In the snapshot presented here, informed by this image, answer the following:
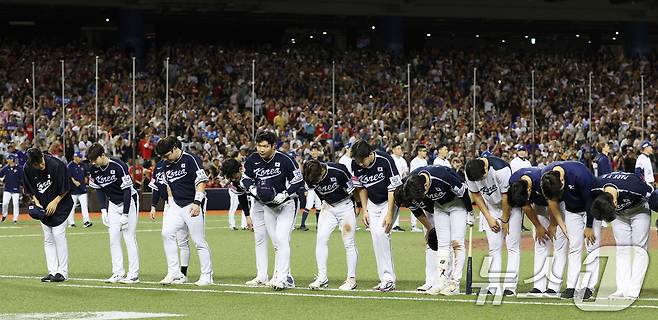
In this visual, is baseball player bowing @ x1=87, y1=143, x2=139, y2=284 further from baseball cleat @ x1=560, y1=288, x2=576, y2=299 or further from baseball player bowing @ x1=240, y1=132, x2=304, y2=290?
baseball cleat @ x1=560, y1=288, x2=576, y2=299

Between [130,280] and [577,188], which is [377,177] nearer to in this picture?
[577,188]

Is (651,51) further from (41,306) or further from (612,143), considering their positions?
(41,306)

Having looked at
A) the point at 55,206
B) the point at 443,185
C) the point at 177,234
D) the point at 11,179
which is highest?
the point at 11,179

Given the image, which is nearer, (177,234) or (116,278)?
(177,234)

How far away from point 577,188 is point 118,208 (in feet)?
21.1

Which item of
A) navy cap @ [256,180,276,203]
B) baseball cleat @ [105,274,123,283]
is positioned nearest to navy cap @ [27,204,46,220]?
baseball cleat @ [105,274,123,283]

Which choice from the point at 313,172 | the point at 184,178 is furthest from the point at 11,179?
the point at 313,172

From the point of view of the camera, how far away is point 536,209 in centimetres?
1506

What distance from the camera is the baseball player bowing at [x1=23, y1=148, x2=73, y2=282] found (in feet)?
56.2

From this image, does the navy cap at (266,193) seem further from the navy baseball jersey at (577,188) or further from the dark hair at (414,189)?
the navy baseball jersey at (577,188)

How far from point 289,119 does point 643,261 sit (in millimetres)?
29262

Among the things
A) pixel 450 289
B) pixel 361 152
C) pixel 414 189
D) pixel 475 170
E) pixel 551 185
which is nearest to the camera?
pixel 551 185

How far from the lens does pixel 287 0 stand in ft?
163

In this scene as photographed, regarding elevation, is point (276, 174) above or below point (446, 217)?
above
